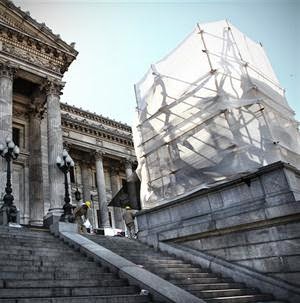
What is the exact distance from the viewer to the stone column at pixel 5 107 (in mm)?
14872

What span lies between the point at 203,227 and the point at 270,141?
338cm

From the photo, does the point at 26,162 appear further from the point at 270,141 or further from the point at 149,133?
the point at 270,141

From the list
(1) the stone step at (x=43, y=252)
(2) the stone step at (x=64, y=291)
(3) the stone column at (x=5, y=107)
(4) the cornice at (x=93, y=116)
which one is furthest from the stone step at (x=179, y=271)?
(4) the cornice at (x=93, y=116)

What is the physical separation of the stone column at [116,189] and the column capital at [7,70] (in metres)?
15.9

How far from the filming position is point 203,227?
8633mm

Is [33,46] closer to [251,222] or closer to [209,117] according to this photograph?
[209,117]

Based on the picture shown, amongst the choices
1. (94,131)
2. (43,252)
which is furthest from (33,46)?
(43,252)

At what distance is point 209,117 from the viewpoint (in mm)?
10836

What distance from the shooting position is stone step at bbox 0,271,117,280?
5.79 metres

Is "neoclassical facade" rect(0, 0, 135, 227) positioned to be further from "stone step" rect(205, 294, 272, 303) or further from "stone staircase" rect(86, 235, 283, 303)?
"stone step" rect(205, 294, 272, 303)

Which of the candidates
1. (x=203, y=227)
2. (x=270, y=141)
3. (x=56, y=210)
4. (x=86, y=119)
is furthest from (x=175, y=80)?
(x=86, y=119)

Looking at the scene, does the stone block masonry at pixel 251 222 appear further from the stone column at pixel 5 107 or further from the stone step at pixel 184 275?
the stone column at pixel 5 107

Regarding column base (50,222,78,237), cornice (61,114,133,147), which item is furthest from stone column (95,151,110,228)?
column base (50,222,78,237)

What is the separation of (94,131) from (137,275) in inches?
950
